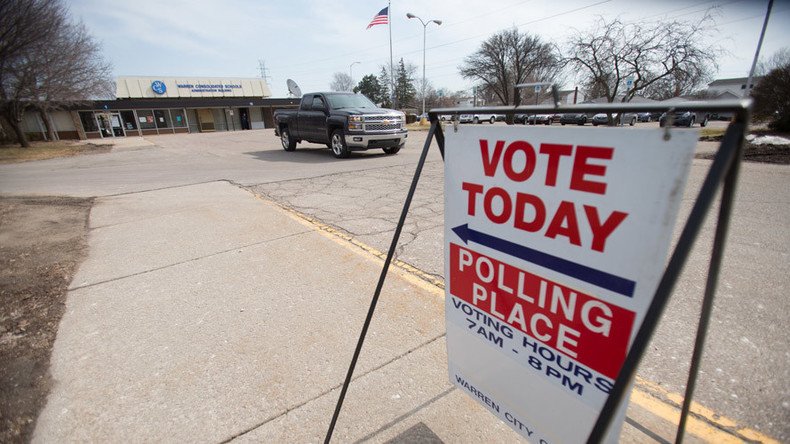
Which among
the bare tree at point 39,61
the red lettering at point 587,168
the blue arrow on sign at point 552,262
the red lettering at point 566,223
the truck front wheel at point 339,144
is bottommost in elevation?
the truck front wheel at point 339,144

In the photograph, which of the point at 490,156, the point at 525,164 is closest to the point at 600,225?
the point at 525,164

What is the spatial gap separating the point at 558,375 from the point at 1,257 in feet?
19.5

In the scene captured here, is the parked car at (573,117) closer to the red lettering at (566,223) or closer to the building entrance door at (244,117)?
the red lettering at (566,223)

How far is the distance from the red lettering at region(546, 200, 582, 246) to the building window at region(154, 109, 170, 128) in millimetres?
49984

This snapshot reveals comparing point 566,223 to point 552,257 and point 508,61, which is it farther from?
point 508,61

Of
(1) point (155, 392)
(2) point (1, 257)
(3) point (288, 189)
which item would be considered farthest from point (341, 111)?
(1) point (155, 392)

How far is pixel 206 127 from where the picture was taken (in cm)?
4553

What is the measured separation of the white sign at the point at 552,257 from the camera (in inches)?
41.1

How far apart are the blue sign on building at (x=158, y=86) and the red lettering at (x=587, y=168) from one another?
2125 inches

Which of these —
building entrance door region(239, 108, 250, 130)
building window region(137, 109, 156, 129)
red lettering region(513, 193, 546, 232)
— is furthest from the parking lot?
building entrance door region(239, 108, 250, 130)

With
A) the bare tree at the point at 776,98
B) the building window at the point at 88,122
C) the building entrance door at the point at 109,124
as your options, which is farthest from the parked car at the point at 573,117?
the building window at the point at 88,122

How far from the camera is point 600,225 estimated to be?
113 centimetres

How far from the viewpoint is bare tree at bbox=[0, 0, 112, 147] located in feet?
60.1

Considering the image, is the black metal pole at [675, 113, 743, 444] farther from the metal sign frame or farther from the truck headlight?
the truck headlight
